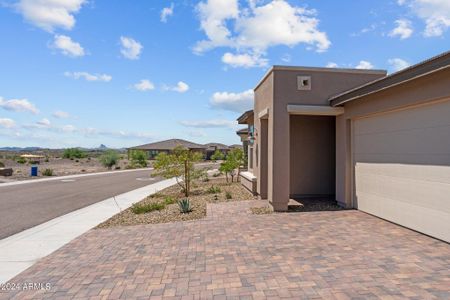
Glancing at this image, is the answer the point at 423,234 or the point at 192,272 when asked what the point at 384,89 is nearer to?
the point at 423,234

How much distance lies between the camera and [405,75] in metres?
7.15

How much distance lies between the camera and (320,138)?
488 inches

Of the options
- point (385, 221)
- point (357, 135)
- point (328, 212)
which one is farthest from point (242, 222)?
point (357, 135)

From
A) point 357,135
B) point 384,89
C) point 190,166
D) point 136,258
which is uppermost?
point 384,89

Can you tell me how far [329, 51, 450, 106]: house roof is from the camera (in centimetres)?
612

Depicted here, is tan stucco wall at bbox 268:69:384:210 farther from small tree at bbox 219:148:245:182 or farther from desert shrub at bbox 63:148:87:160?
desert shrub at bbox 63:148:87:160

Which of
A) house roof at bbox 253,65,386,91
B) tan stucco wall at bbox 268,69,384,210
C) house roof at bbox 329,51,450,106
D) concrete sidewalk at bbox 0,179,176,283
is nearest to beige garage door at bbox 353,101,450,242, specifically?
house roof at bbox 329,51,450,106

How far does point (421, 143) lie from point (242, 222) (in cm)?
492

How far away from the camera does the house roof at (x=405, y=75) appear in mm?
6117

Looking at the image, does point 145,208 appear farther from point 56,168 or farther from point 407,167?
point 56,168

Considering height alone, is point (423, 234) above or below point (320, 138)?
below

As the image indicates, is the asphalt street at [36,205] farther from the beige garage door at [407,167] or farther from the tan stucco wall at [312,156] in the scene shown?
the beige garage door at [407,167]

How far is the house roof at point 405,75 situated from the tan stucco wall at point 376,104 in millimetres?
201

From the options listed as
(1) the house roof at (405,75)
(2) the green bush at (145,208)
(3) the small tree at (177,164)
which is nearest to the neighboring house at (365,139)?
(1) the house roof at (405,75)
